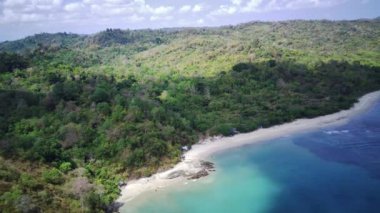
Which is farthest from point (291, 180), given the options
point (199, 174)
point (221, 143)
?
point (221, 143)

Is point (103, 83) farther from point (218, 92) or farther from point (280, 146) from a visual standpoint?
point (280, 146)

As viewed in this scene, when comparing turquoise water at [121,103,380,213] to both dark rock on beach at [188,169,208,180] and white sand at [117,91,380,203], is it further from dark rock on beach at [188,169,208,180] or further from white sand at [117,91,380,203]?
white sand at [117,91,380,203]

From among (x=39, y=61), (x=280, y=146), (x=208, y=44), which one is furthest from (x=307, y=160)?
(x=208, y=44)

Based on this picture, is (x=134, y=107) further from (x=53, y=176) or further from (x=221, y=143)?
(x=53, y=176)

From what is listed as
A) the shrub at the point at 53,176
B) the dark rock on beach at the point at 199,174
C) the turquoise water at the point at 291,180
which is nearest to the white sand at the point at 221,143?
the dark rock on beach at the point at 199,174

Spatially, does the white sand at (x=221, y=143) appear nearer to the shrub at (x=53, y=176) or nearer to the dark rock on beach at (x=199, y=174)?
the dark rock on beach at (x=199, y=174)

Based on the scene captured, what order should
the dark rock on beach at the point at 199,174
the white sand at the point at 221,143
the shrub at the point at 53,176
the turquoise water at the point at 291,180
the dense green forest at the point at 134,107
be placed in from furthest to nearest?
the dark rock on beach at the point at 199,174 → the white sand at the point at 221,143 → the dense green forest at the point at 134,107 → the shrub at the point at 53,176 → the turquoise water at the point at 291,180
